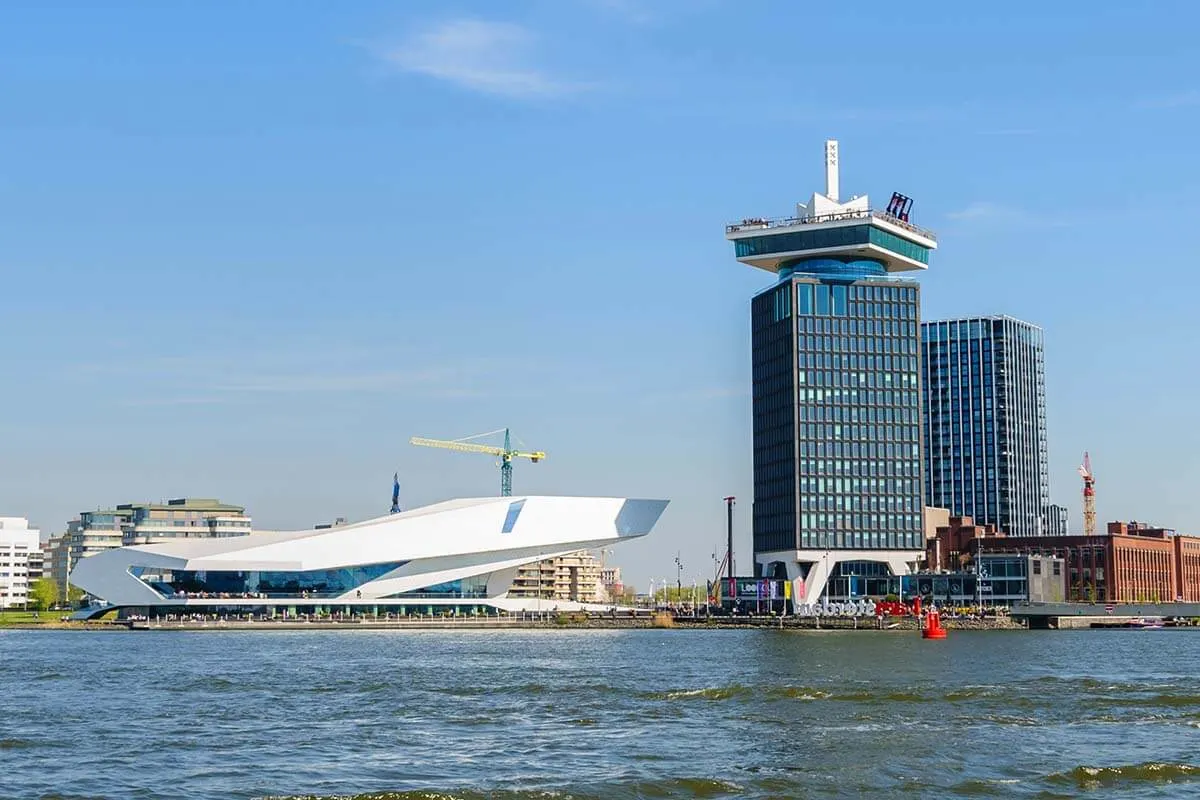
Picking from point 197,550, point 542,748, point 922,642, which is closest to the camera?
point 542,748

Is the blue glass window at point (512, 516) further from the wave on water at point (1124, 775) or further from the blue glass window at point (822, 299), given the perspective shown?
the wave on water at point (1124, 775)

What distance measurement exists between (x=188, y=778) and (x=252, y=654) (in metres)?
65.3

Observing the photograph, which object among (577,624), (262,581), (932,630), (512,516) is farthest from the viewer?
(512,516)

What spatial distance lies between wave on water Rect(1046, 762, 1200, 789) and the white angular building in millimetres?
146951

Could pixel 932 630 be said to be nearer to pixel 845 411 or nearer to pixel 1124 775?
pixel 845 411

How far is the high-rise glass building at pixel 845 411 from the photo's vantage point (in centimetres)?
19438

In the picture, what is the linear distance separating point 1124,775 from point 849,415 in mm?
154732

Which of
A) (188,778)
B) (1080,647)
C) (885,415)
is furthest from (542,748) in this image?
(885,415)

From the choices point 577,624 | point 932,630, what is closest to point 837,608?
point 577,624

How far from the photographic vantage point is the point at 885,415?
19600 centimetres

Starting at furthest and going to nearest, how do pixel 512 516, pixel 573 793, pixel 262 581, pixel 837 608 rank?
pixel 512 516 → pixel 837 608 → pixel 262 581 → pixel 573 793

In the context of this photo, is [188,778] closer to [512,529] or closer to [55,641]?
[55,641]

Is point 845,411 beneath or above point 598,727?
above

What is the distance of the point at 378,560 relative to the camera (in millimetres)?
184250
